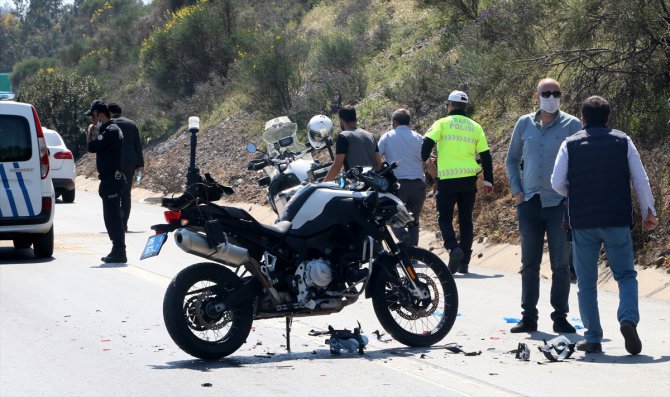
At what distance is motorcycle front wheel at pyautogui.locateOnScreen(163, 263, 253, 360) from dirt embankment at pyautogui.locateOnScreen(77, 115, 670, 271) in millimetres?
5627

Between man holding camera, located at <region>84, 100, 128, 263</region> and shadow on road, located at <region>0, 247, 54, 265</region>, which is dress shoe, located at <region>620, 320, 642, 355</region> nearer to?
man holding camera, located at <region>84, 100, 128, 263</region>

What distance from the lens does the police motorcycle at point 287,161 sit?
42.1 ft

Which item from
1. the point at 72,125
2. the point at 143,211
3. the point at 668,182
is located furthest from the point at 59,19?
the point at 668,182

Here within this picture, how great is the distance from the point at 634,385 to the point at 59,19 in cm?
12491

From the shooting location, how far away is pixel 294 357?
8.89m

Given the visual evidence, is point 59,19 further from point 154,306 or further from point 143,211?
point 154,306

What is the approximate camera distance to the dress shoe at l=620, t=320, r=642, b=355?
864cm

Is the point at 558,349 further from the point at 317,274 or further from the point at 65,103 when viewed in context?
the point at 65,103

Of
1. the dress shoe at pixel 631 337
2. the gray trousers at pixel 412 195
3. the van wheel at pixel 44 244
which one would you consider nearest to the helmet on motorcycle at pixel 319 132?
the gray trousers at pixel 412 195

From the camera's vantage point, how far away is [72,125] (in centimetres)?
4241

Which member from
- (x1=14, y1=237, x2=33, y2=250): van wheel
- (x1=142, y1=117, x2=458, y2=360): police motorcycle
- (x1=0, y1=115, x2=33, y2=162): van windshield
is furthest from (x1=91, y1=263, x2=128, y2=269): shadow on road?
(x1=142, y1=117, x2=458, y2=360): police motorcycle

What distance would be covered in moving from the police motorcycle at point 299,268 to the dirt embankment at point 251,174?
4.37 m

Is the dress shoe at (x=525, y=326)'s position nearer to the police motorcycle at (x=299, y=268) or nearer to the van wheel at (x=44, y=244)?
the police motorcycle at (x=299, y=268)

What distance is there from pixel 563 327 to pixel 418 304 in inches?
56.7
